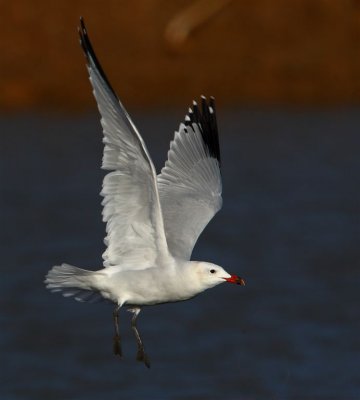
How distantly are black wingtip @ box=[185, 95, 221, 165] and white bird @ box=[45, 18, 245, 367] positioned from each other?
16.1 inches

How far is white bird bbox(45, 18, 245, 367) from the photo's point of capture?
325 inches

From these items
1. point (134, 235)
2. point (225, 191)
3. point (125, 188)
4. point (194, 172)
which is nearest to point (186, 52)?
point (225, 191)

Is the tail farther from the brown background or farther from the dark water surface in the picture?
the brown background

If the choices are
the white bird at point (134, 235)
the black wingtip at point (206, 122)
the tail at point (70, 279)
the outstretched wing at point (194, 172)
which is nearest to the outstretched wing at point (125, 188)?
the white bird at point (134, 235)

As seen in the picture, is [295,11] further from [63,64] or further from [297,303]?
[297,303]

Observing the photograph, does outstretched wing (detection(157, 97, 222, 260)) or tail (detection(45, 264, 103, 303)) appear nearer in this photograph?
tail (detection(45, 264, 103, 303))

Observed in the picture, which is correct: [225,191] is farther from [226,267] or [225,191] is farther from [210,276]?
[210,276]

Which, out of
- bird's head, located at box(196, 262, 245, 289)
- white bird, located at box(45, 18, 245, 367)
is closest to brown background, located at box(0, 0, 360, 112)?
white bird, located at box(45, 18, 245, 367)

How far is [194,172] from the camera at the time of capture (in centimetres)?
961

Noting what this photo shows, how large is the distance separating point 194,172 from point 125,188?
3.88 ft

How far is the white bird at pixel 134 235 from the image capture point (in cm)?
825

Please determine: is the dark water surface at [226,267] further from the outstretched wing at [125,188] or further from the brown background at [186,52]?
the outstretched wing at [125,188]

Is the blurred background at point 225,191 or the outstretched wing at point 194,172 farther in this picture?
the blurred background at point 225,191

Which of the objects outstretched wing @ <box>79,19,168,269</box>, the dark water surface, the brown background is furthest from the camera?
the brown background
